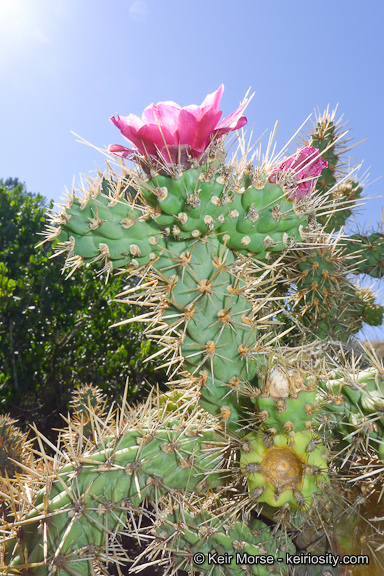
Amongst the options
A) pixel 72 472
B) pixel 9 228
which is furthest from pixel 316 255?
pixel 9 228

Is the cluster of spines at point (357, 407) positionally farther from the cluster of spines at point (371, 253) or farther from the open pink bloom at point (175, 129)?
the cluster of spines at point (371, 253)

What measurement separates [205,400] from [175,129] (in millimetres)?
943

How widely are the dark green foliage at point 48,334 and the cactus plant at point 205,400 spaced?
301 centimetres

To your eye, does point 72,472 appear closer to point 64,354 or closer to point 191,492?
point 191,492

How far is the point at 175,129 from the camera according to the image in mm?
1317

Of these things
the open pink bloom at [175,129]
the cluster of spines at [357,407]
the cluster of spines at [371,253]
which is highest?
the cluster of spines at [371,253]

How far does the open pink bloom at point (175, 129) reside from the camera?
50.7 inches

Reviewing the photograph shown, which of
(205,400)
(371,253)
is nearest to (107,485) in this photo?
(205,400)

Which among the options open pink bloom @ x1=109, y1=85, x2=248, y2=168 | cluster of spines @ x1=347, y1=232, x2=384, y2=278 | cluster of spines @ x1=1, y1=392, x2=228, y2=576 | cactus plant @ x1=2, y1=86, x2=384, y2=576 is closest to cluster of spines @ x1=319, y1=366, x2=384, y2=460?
cactus plant @ x1=2, y1=86, x2=384, y2=576

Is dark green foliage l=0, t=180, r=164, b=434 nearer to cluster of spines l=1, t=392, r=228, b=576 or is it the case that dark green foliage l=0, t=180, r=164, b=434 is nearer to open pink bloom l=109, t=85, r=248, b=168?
cluster of spines l=1, t=392, r=228, b=576

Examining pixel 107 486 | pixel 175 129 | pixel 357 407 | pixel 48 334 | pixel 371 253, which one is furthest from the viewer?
pixel 48 334

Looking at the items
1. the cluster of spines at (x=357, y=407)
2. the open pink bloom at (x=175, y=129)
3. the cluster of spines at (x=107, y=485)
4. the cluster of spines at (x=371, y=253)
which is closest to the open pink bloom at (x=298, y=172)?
the open pink bloom at (x=175, y=129)

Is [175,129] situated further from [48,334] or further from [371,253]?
[48,334]

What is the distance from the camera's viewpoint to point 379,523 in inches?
66.9
